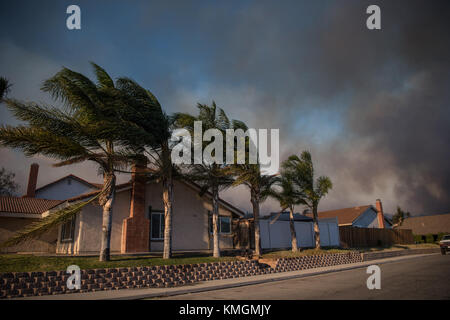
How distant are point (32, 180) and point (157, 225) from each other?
19.5m

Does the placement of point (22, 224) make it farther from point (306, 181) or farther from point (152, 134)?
point (306, 181)

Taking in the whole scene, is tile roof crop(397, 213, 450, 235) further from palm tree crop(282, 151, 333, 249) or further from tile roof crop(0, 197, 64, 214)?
tile roof crop(0, 197, 64, 214)

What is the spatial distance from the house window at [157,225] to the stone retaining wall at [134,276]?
7.29 meters

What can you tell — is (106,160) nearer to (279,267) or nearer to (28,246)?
(279,267)

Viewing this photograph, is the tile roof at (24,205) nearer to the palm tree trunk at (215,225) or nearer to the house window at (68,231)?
the house window at (68,231)

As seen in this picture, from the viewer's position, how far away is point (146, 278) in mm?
11445

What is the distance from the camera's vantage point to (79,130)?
12375mm

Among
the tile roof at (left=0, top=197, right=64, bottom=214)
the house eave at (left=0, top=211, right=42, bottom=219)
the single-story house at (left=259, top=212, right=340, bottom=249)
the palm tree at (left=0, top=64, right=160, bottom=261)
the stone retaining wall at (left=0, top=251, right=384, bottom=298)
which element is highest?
the palm tree at (left=0, top=64, right=160, bottom=261)

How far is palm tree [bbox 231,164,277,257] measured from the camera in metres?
17.5

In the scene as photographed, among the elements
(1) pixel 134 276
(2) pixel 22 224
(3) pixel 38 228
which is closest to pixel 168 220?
(1) pixel 134 276

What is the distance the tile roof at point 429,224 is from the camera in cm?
5425

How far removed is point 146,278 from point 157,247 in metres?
8.52

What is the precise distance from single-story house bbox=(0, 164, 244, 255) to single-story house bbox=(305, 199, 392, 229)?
26.7 m

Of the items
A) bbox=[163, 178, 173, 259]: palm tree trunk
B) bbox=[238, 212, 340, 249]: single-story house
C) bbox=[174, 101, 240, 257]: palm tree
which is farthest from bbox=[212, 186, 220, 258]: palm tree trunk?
bbox=[238, 212, 340, 249]: single-story house
